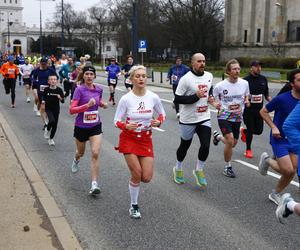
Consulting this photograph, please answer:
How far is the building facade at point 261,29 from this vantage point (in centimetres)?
6600

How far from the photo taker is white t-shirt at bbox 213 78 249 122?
25.8 feet

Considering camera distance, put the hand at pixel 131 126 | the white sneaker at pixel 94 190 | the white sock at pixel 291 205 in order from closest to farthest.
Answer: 1. the white sock at pixel 291 205
2. the hand at pixel 131 126
3. the white sneaker at pixel 94 190

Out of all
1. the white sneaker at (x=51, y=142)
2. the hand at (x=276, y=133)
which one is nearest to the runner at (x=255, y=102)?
the hand at (x=276, y=133)

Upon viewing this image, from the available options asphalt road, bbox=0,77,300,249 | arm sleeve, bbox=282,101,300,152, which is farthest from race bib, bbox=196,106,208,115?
arm sleeve, bbox=282,101,300,152

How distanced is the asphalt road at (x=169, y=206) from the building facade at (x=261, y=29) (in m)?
58.0

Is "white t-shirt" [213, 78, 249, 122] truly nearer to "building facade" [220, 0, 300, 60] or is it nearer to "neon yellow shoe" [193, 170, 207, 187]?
"neon yellow shoe" [193, 170, 207, 187]

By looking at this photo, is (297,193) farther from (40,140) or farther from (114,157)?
(40,140)

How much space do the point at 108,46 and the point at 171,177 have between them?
12180cm


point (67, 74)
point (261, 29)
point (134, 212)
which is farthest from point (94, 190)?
point (261, 29)

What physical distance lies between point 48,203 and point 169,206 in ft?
4.89

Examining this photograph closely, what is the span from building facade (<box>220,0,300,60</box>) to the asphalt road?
58.0m

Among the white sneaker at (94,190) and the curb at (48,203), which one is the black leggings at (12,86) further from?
the white sneaker at (94,190)

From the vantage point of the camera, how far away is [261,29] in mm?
71250

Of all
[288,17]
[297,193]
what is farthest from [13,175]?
[288,17]
